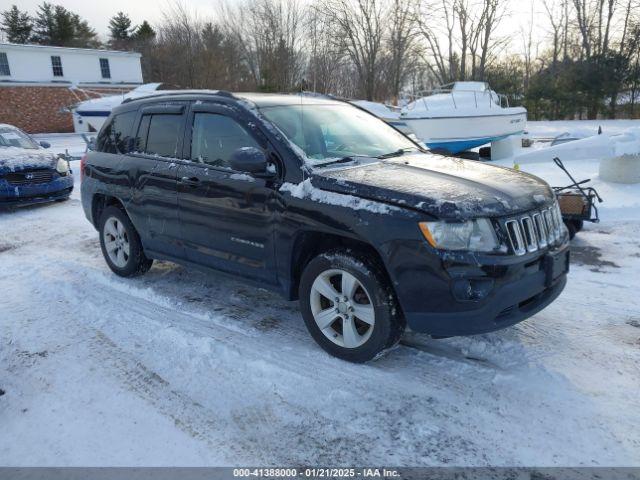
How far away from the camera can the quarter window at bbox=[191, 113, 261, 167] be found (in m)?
3.87

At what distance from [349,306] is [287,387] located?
0.68 metres

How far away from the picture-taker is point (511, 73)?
28.1m

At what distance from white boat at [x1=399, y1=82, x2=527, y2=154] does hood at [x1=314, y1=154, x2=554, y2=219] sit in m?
9.56

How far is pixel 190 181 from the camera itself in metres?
4.13

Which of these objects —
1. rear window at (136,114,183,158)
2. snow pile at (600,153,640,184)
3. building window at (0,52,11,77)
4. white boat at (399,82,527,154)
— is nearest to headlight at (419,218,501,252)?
rear window at (136,114,183,158)

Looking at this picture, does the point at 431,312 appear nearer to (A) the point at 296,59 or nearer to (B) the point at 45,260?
(B) the point at 45,260

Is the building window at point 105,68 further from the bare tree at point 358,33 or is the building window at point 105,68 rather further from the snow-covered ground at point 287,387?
the snow-covered ground at point 287,387

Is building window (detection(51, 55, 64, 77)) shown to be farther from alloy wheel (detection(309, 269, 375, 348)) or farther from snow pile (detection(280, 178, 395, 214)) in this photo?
alloy wheel (detection(309, 269, 375, 348))

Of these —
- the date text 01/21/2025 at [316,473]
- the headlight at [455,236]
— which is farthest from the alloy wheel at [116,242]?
the headlight at [455,236]

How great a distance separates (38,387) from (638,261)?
5.69 m

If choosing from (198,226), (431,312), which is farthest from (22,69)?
(431,312)

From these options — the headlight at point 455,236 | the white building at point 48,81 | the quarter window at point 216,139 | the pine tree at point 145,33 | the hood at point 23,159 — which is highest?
the pine tree at point 145,33

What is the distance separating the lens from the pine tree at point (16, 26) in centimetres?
4697

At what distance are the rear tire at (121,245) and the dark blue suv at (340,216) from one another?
0.15m
